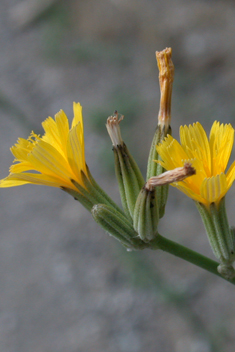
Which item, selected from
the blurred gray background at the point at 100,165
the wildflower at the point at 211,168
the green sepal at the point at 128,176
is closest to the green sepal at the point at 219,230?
the wildflower at the point at 211,168

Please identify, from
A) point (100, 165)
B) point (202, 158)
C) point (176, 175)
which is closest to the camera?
point (176, 175)

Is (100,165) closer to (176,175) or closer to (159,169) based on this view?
(159,169)

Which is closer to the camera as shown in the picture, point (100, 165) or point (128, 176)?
point (128, 176)

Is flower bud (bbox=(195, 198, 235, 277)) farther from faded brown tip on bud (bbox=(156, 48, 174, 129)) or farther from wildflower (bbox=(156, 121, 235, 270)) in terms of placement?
faded brown tip on bud (bbox=(156, 48, 174, 129))

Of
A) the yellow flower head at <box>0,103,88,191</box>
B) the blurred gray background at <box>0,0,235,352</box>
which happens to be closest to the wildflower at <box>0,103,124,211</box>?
the yellow flower head at <box>0,103,88,191</box>

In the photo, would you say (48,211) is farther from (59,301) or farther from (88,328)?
(88,328)

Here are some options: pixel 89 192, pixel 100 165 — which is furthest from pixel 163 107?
Result: pixel 100 165

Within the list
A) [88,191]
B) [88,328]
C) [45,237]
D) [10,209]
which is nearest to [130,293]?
[88,328]
